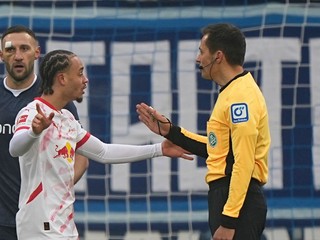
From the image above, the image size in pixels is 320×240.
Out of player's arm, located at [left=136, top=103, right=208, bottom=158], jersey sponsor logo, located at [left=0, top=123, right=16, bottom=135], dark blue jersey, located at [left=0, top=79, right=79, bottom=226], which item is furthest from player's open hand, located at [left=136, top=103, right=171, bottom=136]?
jersey sponsor logo, located at [left=0, top=123, right=16, bottom=135]

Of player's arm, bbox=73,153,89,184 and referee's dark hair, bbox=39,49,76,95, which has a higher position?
referee's dark hair, bbox=39,49,76,95

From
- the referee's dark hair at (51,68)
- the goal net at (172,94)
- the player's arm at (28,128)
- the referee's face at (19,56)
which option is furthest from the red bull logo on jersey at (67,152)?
the goal net at (172,94)

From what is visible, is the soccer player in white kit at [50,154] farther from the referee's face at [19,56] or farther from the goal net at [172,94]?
the goal net at [172,94]

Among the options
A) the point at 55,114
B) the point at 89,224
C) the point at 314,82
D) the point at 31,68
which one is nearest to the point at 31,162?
the point at 55,114

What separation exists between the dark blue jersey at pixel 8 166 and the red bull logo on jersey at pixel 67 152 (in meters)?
0.47

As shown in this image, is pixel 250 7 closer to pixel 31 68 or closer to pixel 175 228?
pixel 175 228

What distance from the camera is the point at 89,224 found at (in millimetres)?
7348

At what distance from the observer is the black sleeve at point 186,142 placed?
5.39m

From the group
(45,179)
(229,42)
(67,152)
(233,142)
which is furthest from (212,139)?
(45,179)

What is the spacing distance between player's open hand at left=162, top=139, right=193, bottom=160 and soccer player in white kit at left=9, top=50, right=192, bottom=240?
607 millimetres

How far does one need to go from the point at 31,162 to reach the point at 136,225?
2672 millimetres

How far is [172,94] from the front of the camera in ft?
24.2

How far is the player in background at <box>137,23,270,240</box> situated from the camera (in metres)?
4.77

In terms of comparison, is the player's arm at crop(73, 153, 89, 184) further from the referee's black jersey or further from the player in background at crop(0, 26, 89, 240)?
the referee's black jersey
